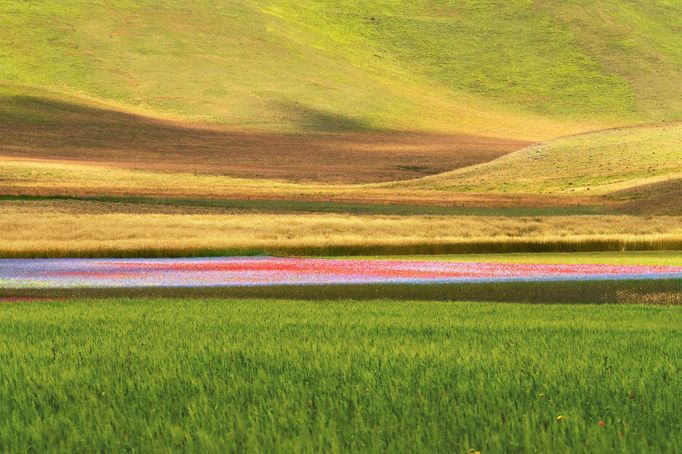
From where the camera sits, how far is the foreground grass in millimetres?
8172

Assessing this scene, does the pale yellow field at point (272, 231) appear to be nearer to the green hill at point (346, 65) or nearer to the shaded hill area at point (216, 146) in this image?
the shaded hill area at point (216, 146)

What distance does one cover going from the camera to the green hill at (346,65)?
5522 inches

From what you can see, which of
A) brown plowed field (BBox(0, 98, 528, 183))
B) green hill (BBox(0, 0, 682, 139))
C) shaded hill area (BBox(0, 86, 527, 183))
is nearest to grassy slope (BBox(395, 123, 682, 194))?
brown plowed field (BBox(0, 98, 528, 183))

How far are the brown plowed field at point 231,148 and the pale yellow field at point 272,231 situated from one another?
144 ft

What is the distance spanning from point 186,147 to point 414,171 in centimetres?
2624

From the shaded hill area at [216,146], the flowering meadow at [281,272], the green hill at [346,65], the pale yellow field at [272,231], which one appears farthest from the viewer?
Result: the green hill at [346,65]

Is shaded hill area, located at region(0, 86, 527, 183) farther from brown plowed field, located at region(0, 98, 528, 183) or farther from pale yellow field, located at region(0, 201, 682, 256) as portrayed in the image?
pale yellow field, located at region(0, 201, 682, 256)

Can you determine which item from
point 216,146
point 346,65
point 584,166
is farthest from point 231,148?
point 346,65

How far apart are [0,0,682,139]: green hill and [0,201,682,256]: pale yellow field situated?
83.7 meters

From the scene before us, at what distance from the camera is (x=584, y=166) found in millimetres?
81938

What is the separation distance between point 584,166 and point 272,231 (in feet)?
144

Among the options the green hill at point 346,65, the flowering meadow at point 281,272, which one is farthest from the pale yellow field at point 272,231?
the green hill at point 346,65

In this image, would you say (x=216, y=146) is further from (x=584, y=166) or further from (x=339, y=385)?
(x=339, y=385)

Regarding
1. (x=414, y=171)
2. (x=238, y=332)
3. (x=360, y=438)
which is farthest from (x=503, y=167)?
(x=360, y=438)
